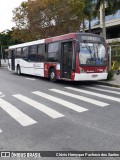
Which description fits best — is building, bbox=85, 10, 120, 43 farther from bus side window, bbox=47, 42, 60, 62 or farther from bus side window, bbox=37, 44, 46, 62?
bus side window, bbox=47, 42, 60, 62

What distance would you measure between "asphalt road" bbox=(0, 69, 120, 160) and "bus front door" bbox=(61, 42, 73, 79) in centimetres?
412

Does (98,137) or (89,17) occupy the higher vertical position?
(89,17)

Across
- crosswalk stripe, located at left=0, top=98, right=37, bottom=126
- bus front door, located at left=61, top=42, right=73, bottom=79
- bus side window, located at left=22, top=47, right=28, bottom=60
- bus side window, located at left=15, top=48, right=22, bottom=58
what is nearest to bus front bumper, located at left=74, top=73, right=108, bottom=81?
bus front door, located at left=61, top=42, right=73, bottom=79

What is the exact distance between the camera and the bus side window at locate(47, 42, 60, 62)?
682 inches

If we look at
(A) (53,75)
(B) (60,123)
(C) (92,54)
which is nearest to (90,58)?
(C) (92,54)

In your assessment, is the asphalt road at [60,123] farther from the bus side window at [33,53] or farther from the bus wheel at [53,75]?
the bus side window at [33,53]

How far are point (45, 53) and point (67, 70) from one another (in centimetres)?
332

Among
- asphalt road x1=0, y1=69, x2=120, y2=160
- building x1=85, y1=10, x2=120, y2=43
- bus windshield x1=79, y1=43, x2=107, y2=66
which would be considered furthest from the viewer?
building x1=85, y1=10, x2=120, y2=43

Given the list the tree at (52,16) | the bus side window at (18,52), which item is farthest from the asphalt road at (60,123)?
the tree at (52,16)

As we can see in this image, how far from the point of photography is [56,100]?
11.3 m

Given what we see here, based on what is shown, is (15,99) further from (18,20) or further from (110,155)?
(18,20)

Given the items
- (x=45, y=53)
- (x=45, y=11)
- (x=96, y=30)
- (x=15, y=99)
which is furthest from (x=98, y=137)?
(x=96, y=30)

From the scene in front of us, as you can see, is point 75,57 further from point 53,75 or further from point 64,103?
point 64,103

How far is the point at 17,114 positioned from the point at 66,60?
800 centimetres
